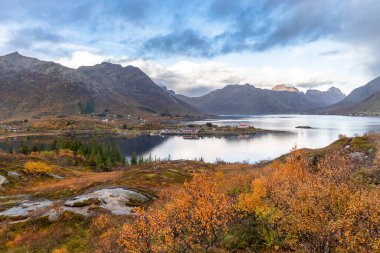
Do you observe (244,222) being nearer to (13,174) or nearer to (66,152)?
(13,174)

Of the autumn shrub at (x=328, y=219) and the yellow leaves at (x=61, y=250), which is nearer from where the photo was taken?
the autumn shrub at (x=328, y=219)

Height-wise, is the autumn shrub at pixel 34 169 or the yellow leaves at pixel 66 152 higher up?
the autumn shrub at pixel 34 169

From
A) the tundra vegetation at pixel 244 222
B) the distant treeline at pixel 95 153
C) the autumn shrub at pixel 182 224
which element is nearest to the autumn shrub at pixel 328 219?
the tundra vegetation at pixel 244 222

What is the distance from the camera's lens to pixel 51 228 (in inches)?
1721

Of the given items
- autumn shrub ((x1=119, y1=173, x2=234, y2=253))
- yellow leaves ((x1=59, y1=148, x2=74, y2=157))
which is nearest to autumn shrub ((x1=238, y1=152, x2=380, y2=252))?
autumn shrub ((x1=119, y1=173, x2=234, y2=253))

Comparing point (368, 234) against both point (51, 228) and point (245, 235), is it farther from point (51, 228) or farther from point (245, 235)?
point (51, 228)

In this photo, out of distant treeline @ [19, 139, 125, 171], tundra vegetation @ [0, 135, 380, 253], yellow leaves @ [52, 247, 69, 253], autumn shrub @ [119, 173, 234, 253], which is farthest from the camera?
distant treeline @ [19, 139, 125, 171]

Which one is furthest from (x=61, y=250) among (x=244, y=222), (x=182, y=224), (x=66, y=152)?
(x=66, y=152)

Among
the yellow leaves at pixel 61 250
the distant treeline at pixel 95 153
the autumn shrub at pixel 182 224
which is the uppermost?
the autumn shrub at pixel 182 224

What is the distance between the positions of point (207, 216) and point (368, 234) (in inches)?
443

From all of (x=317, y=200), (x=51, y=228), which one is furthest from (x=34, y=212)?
(x=317, y=200)

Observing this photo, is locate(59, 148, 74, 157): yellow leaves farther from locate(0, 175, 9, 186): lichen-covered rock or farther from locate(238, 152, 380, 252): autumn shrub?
locate(238, 152, 380, 252): autumn shrub

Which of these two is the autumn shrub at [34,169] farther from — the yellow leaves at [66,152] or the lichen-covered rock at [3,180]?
the yellow leaves at [66,152]

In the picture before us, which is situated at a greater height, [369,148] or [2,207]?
[369,148]
